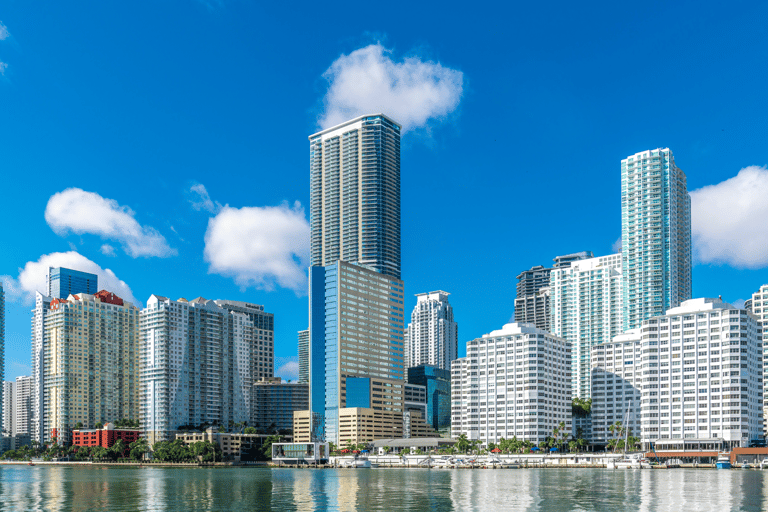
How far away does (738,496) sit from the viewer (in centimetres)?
11206

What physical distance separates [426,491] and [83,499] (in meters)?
51.3

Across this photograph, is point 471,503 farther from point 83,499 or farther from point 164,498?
point 83,499

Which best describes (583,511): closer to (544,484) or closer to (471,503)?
(471,503)

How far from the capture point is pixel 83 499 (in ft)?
393

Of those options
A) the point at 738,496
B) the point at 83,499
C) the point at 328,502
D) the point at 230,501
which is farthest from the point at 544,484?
the point at 83,499

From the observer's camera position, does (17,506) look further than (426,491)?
No

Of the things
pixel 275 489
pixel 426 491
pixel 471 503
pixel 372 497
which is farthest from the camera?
pixel 275 489

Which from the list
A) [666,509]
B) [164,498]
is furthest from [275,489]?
[666,509]

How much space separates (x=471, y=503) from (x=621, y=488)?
3775 centimetres

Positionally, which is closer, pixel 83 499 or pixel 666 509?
pixel 666 509

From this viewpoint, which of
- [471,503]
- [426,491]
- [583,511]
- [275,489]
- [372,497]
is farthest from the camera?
[275,489]

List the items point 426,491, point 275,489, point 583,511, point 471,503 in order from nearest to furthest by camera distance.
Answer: point 583,511 < point 471,503 < point 426,491 < point 275,489

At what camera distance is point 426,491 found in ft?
429

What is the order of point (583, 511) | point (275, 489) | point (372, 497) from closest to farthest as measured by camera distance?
point (583, 511) < point (372, 497) < point (275, 489)
